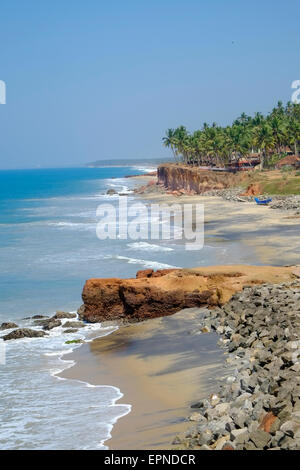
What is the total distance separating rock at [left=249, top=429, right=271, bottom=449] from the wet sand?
5.65 feet

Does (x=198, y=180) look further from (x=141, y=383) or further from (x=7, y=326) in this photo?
(x=141, y=383)

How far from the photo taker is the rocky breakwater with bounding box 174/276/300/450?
373 inches

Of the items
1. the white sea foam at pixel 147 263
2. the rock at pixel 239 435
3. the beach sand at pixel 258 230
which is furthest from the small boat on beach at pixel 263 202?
the rock at pixel 239 435

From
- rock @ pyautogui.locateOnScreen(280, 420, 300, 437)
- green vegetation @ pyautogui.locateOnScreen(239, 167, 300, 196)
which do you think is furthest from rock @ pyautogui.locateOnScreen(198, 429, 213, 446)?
green vegetation @ pyautogui.locateOnScreen(239, 167, 300, 196)

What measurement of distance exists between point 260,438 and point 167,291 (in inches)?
496

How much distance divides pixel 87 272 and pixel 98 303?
11504 millimetres

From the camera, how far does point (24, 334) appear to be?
2159 cm

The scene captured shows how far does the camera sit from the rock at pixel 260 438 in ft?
30.2

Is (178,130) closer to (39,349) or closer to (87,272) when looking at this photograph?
(87,272)

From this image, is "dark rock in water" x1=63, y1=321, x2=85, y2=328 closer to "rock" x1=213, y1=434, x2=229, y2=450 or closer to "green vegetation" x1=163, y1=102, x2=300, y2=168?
"rock" x1=213, y1=434, x2=229, y2=450

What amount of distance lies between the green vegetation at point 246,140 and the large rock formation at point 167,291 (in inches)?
2872

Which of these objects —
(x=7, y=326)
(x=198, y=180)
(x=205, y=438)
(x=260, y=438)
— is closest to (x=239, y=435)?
(x=260, y=438)

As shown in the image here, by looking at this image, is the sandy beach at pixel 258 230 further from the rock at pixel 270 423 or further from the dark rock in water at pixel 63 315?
the rock at pixel 270 423

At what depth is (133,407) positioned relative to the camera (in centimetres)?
1341
